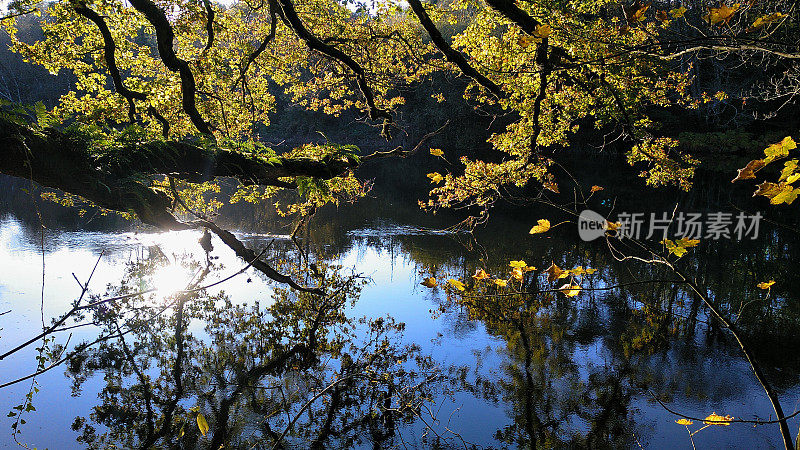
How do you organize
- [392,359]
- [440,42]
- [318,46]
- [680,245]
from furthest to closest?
[392,359], [318,46], [440,42], [680,245]

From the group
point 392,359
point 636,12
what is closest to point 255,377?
point 392,359

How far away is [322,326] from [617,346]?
4826 mm

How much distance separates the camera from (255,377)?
6.66 metres

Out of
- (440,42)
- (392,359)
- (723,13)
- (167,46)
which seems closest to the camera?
(723,13)

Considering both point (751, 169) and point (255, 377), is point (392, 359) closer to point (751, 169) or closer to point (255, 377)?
point (255, 377)

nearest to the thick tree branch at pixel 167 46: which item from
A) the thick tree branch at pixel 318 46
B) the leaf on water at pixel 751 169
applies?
the thick tree branch at pixel 318 46

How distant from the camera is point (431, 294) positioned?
1025 cm

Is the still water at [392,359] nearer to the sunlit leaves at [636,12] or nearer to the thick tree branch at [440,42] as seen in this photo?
the sunlit leaves at [636,12]

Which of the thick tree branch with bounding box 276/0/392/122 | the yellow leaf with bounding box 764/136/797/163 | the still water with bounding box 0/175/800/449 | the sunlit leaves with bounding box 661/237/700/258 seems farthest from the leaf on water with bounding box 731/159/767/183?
the thick tree branch with bounding box 276/0/392/122

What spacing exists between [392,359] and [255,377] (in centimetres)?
195

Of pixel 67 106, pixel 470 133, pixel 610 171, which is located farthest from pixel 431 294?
pixel 470 133

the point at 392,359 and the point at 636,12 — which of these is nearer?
the point at 636,12

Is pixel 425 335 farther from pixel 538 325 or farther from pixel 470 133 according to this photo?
pixel 470 133

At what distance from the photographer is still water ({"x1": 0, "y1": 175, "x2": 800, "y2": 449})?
5.49m
